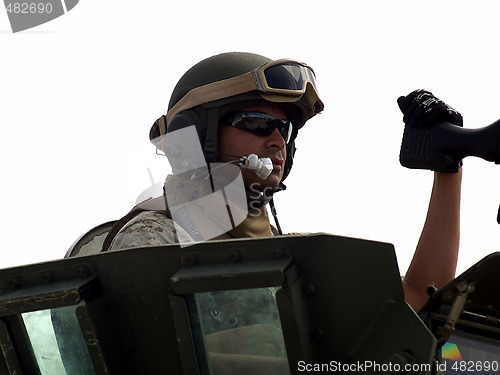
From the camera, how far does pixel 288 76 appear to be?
3521 mm

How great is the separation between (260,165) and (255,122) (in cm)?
28

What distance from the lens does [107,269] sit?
2021 mm

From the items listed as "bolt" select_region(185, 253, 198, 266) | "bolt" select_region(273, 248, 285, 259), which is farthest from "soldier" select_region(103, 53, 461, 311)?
"bolt" select_region(273, 248, 285, 259)

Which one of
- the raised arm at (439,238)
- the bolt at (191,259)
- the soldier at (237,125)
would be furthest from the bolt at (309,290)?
the soldier at (237,125)

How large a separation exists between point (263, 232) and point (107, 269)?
1.62 m

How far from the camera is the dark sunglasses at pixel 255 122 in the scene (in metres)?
3.41

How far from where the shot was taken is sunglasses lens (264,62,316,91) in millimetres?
3430

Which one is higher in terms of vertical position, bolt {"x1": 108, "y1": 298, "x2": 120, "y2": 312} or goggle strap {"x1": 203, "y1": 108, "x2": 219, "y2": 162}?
goggle strap {"x1": 203, "y1": 108, "x2": 219, "y2": 162}

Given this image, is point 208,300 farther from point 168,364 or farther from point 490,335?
point 490,335

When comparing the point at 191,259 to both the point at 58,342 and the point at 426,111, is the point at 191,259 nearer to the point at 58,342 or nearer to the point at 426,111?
the point at 58,342

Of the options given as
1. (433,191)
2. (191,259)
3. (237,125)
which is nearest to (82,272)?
(191,259)

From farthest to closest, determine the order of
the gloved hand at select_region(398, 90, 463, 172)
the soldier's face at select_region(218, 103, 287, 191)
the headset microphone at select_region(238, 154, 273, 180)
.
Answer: the soldier's face at select_region(218, 103, 287, 191), the headset microphone at select_region(238, 154, 273, 180), the gloved hand at select_region(398, 90, 463, 172)

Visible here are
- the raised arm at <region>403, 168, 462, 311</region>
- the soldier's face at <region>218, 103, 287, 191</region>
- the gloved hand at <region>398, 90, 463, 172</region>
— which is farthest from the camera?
the soldier's face at <region>218, 103, 287, 191</region>

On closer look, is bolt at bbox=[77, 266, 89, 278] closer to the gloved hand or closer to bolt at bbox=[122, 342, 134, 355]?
bolt at bbox=[122, 342, 134, 355]
